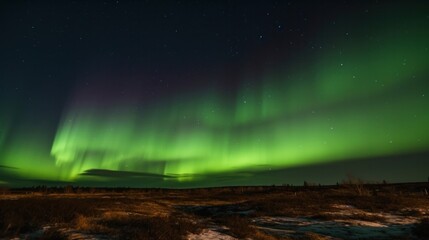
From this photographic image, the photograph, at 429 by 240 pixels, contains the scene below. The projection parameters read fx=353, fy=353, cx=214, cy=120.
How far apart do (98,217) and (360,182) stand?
41.0 m

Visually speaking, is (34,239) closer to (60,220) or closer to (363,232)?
(60,220)

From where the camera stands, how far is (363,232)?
69.5 ft

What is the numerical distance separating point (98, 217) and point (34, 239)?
6199 mm

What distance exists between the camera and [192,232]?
1856 centimetres

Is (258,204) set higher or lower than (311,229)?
higher

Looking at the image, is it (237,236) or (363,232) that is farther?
(363,232)

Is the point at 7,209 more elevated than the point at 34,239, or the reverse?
the point at 7,209

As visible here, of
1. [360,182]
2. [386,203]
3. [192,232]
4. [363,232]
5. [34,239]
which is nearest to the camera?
[34,239]

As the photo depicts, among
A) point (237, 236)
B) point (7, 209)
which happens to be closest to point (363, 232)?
point (237, 236)

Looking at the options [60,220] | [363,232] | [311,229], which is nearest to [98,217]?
[60,220]

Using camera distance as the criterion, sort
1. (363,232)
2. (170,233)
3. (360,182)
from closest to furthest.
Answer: (170,233) < (363,232) < (360,182)

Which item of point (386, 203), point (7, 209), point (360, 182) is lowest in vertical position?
point (7, 209)

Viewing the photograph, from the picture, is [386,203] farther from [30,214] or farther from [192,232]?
[30,214]

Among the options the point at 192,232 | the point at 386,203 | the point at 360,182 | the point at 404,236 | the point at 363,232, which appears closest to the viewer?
the point at 192,232
